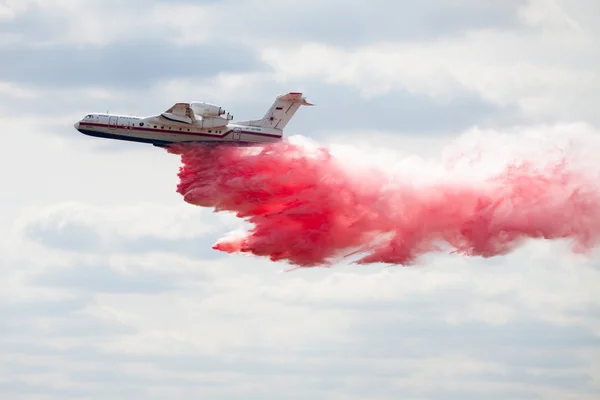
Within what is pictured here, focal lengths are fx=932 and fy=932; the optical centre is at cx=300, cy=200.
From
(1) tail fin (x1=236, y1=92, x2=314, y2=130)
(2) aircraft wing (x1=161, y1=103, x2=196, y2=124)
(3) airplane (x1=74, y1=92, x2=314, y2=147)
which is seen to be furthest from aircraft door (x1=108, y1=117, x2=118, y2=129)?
(1) tail fin (x1=236, y1=92, x2=314, y2=130)

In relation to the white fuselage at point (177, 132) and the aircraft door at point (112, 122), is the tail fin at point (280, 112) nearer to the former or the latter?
the white fuselage at point (177, 132)

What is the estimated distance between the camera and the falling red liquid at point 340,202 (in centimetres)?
4919

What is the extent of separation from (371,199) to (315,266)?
4927 mm

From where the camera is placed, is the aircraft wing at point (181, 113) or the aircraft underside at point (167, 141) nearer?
the aircraft wing at point (181, 113)

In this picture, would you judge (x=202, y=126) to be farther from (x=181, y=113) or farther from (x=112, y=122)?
(x=112, y=122)

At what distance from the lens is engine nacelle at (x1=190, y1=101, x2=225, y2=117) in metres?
50.7

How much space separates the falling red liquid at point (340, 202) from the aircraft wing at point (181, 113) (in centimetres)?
149

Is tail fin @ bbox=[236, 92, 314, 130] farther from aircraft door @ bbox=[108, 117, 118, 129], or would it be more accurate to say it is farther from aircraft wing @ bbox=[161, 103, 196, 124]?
aircraft door @ bbox=[108, 117, 118, 129]

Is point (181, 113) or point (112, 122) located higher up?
point (112, 122)

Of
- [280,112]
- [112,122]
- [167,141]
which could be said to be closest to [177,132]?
[167,141]

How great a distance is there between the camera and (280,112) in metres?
52.0

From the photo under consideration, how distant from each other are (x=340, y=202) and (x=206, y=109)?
29.1 ft

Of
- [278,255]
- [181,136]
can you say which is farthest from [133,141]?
[278,255]

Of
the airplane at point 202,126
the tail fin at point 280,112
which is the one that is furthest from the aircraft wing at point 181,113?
the tail fin at point 280,112
